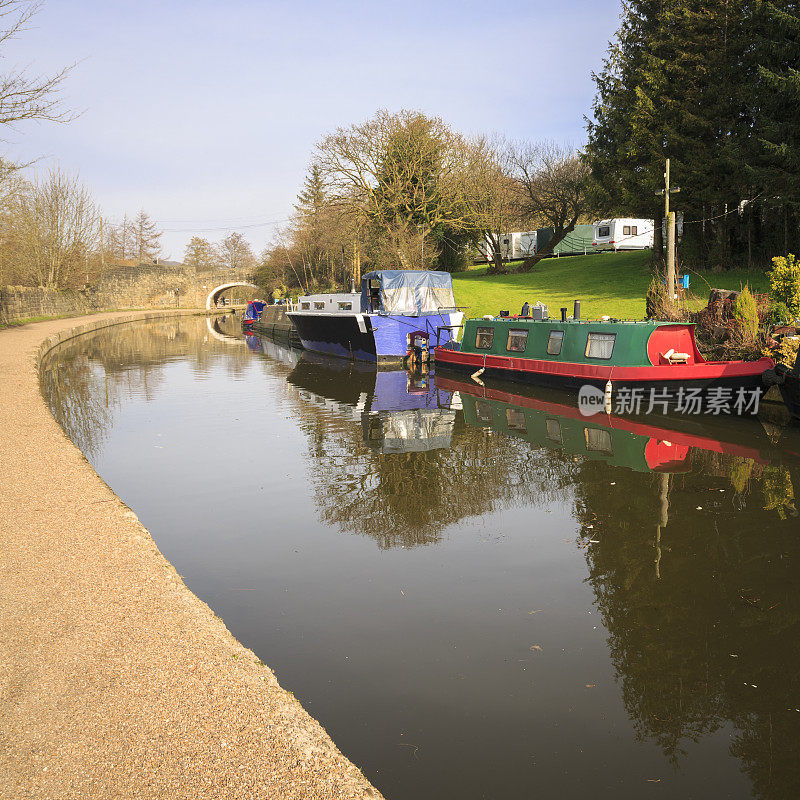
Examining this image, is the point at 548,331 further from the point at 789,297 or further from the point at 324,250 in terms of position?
the point at 324,250

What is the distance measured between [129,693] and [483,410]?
38.0 feet

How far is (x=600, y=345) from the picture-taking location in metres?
15.1

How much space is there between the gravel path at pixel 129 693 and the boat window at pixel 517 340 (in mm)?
13123

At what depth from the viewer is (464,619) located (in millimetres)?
5363

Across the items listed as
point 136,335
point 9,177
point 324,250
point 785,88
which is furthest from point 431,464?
point 324,250

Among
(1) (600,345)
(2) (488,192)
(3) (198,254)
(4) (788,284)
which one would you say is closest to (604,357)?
(1) (600,345)

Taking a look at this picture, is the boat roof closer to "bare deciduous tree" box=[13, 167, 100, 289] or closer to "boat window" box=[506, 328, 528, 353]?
"boat window" box=[506, 328, 528, 353]

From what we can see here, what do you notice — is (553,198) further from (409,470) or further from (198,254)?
(198,254)

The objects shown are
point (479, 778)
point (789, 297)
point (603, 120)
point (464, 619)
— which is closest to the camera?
point (479, 778)

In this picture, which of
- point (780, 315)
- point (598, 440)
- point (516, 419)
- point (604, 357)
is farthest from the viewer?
point (780, 315)

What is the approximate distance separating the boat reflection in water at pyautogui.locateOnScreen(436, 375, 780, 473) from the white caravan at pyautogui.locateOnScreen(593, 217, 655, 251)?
32.7m

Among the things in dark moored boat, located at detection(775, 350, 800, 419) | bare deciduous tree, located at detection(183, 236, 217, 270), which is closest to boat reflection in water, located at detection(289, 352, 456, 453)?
dark moored boat, located at detection(775, 350, 800, 419)

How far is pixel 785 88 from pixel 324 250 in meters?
38.0

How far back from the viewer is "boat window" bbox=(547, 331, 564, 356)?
16.2 m
